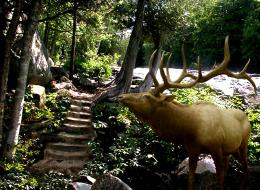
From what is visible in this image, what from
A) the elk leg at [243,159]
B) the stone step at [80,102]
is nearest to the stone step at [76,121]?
the stone step at [80,102]

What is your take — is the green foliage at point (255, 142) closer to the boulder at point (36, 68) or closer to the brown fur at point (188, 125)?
the brown fur at point (188, 125)

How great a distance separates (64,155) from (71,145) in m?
0.44

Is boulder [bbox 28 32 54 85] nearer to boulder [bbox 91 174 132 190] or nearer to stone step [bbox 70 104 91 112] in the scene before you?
stone step [bbox 70 104 91 112]

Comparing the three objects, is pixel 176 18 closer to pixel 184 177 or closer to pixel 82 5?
pixel 82 5

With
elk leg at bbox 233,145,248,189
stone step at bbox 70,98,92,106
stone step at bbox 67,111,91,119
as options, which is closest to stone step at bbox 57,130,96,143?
stone step at bbox 67,111,91,119

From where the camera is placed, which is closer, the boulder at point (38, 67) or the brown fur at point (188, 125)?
the brown fur at point (188, 125)

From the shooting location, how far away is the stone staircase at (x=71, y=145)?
34.9 ft

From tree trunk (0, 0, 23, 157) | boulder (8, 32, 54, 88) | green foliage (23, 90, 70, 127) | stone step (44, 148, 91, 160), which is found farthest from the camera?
boulder (8, 32, 54, 88)

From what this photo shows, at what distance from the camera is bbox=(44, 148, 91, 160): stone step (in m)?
11.2

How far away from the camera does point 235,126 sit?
557cm

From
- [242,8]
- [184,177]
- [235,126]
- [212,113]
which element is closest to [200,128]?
[212,113]

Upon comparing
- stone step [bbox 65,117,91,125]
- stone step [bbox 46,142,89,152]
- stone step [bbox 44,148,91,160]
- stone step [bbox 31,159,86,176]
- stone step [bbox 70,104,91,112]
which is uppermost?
stone step [bbox 70,104,91,112]

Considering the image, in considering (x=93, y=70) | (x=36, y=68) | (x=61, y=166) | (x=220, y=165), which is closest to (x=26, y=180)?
(x=61, y=166)

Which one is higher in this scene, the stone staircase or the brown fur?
the brown fur
